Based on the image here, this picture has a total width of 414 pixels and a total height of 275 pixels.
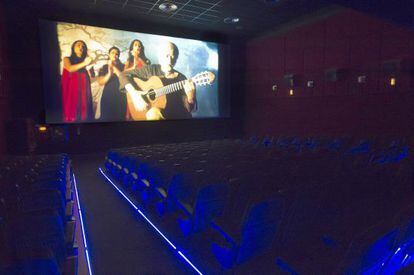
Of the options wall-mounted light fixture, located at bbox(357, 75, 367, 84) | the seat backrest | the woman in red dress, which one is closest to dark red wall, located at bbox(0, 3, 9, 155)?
the woman in red dress

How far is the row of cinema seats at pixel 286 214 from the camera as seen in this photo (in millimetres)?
1752

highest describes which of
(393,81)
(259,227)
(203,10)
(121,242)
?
(203,10)

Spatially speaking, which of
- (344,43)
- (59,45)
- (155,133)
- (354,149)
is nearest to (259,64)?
(344,43)

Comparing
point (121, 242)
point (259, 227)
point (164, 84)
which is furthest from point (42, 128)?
point (259, 227)

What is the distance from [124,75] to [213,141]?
4379mm

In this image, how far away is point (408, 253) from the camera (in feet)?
6.04

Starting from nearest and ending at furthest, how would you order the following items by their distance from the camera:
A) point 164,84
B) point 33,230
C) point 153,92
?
point 33,230 → point 153,92 → point 164,84

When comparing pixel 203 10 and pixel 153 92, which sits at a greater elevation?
pixel 203 10

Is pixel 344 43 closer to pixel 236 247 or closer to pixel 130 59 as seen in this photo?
pixel 130 59

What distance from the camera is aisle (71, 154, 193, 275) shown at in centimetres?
240

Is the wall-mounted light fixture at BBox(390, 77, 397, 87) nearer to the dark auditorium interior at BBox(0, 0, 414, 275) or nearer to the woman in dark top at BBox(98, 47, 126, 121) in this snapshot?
the dark auditorium interior at BBox(0, 0, 414, 275)

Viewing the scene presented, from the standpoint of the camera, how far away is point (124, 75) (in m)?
9.80

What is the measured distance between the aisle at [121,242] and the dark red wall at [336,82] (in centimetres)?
791

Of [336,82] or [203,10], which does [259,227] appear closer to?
[336,82]
